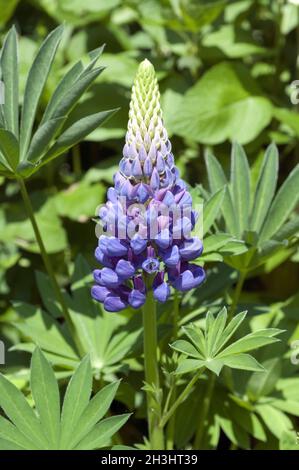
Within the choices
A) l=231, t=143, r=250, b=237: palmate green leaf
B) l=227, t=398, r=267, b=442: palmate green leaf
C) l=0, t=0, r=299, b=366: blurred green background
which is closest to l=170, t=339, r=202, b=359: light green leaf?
l=231, t=143, r=250, b=237: palmate green leaf

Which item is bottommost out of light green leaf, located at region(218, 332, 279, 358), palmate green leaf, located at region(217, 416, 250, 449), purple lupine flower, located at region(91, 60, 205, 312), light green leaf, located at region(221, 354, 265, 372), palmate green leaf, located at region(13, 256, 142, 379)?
palmate green leaf, located at region(217, 416, 250, 449)

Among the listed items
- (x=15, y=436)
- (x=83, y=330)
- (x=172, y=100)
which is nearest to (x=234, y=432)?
(x=83, y=330)

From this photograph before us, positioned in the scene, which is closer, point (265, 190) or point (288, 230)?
point (288, 230)

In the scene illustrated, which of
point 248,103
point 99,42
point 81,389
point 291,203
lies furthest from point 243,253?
point 99,42

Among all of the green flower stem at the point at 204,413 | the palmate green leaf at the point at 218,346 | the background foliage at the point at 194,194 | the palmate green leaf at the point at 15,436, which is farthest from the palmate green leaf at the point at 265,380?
the palmate green leaf at the point at 15,436

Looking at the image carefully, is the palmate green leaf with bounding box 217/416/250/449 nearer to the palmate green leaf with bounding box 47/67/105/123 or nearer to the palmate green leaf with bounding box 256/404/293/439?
the palmate green leaf with bounding box 256/404/293/439

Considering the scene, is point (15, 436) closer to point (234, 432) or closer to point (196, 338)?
point (196, 338)

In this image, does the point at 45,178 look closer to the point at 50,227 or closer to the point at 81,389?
the point at 50,227
